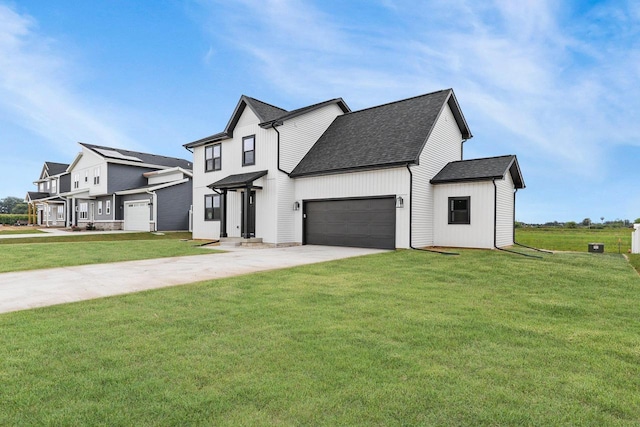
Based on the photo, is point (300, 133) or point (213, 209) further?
point (213, 209)

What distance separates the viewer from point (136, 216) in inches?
1163

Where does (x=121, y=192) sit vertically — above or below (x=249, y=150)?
below

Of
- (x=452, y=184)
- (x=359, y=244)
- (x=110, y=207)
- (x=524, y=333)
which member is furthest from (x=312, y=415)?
(x=110, y=207)

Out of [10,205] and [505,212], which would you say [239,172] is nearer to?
[505,212]

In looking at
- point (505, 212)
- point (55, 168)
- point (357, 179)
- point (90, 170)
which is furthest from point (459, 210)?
point (55, 168)

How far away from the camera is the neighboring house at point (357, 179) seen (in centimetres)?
1405

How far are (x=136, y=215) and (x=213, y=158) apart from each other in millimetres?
14000

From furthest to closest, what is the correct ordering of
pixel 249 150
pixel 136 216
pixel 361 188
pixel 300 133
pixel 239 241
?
pixel 136 216, pixel 249 150, pixel 300 133, pixel 239 241, pixel 361 188

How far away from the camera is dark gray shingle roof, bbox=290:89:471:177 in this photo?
1447cm

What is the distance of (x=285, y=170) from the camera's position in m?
17.2

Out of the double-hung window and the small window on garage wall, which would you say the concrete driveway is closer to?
the small window on garage wall

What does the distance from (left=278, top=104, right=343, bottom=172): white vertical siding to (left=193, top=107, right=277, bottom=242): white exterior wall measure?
24.0 inches

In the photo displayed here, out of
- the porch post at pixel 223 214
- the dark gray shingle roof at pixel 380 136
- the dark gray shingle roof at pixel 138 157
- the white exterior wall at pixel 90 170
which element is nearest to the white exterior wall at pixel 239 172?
the porch post at pixel 223 214

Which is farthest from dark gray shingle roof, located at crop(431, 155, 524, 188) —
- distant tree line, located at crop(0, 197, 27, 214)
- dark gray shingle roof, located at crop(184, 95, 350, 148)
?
distant tree line, located at crop(0, 197, 27, 214)
